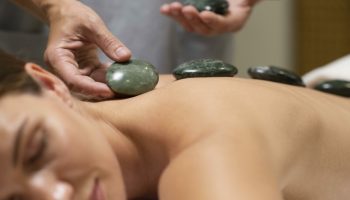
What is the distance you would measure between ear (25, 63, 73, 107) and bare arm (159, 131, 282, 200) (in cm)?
22

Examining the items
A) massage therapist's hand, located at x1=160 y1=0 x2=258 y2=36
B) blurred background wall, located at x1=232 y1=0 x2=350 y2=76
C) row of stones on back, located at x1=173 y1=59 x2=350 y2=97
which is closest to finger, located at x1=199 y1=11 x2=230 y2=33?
massage therapist's hand, located at x1=160 y1=0 x2=258 y2=36

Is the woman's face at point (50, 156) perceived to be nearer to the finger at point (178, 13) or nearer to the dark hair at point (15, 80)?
the dark hair at point (15, 80)

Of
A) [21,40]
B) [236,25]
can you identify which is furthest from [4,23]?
[236,25]

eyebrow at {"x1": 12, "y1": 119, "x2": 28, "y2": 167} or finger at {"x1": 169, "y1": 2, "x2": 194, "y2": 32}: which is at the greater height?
finger at {"x1": 169, "y1": 2, "x2": 194, "y2": 32}

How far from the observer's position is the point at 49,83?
0.93m

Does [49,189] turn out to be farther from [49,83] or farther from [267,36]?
[267,36]

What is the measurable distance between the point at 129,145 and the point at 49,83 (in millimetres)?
165

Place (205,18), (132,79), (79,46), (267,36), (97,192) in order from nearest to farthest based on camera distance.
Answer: (97,192) < (132,79) < (79,46) < (205,18) < (267,36)

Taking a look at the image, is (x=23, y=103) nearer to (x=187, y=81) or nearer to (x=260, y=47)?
(x=187, y=81)

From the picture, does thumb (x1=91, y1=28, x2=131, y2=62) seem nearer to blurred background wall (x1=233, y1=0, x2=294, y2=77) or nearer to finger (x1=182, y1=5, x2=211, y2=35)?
finger (x1=182, y1=5, x2=211, y2=35)

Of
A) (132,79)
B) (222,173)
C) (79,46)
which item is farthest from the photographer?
(79,46)

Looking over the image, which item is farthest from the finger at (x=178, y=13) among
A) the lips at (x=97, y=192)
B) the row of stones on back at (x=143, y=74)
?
the lips at (x=97, y=192)

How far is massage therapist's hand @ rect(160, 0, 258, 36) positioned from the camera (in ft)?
4.40

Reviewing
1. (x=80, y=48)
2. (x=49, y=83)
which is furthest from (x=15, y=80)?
(x=80, y=48)
